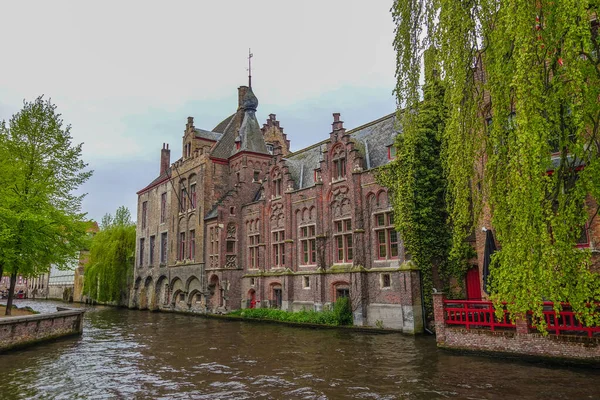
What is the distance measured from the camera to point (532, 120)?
305 inches

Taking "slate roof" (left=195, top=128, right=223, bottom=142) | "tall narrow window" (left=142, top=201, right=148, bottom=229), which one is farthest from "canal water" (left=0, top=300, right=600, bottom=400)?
"tall narrow window" (left=142, top=201, right=148, bottom=229)

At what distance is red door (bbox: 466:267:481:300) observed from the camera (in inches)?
761

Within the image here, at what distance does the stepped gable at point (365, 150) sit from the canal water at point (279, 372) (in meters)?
9.74

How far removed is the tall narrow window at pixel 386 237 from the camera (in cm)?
2222

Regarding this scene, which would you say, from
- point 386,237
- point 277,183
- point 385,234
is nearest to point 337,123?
point 277,183

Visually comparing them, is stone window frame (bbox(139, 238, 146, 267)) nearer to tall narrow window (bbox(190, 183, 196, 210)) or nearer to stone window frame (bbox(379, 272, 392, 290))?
tall narrow window (bbox(190, 183, 196, 210))

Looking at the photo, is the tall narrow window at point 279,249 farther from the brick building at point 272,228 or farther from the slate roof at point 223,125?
the slate roof at point 223,125

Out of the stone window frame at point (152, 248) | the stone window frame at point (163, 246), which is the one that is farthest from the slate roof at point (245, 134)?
the stone window frame at point (152, 248)

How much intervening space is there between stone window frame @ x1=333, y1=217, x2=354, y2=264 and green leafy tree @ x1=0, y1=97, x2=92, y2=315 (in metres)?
14.0

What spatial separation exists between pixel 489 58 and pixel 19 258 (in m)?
22.2

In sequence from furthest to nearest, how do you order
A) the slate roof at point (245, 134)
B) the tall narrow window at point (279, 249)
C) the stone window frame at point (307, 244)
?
the slate roof at point (245, 134) → the tall narrow window at point (279, 249) → the stone window frame at point (307, 244)

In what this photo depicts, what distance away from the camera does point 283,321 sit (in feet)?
85.9

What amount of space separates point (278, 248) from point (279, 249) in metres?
0.10

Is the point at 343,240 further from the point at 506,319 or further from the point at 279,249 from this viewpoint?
the point at 506,319
